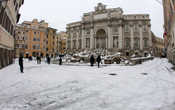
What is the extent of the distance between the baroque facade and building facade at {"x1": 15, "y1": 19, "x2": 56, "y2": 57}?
17.6 m

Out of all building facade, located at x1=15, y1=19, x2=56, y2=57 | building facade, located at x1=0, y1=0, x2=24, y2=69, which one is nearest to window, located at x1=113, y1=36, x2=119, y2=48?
building facade, located at x1=15, y1=19, x2=56, y2=57

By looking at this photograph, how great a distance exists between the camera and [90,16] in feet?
181

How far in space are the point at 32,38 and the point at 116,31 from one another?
3697 cm

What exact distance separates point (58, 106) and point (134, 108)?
2.69 m

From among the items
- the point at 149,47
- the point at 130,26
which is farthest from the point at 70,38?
the point at 149,47

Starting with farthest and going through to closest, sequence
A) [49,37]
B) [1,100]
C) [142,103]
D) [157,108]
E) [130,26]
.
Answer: [49,37] < [130,26] < [1,100] < [142,103] < [157,108]

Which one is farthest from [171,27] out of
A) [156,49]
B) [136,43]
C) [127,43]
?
[156,49]

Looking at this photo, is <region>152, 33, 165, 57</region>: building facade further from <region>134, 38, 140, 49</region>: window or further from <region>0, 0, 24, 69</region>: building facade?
<region>0, 0, 24, 69</region>: building facade

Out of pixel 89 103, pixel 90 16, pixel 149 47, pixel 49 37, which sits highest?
pixel 90 16

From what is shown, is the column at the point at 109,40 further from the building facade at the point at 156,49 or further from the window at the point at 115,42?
the building facade at the point at 156,49

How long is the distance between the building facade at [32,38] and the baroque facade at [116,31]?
17.6 m

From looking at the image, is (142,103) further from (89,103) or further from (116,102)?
(89,103)

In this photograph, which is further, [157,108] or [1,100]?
[1,100]

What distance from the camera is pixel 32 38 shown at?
51156 millimetres
